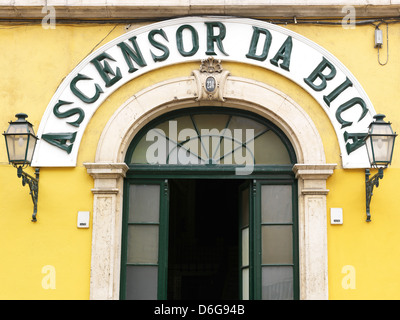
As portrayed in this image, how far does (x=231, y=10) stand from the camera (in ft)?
26.4

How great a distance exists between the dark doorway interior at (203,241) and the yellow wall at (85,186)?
18.1 ft

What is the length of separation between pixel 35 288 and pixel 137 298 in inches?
50.6

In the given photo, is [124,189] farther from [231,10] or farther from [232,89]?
[231,10]

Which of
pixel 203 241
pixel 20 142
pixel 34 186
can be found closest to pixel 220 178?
pixel 34 186

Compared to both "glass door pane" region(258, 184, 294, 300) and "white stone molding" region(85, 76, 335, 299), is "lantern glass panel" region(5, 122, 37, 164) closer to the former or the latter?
"white stone molding" region(85, 76, 335, 299)

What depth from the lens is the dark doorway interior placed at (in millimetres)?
13508

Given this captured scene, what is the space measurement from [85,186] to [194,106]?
5.94 feet

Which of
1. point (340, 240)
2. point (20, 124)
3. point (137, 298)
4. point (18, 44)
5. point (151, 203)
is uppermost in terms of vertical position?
point (18, 44)

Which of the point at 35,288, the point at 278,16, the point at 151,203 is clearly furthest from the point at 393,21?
the point at 35,288

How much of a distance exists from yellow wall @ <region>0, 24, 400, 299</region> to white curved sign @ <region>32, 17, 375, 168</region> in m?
0.12

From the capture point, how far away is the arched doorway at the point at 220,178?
25.5ft

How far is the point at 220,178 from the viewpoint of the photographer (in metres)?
8.06

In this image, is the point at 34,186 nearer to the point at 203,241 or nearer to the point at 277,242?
the point at 277,242

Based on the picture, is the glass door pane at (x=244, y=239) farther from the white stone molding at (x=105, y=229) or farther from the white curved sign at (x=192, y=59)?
the white stone molding at (x=105, y=229)
